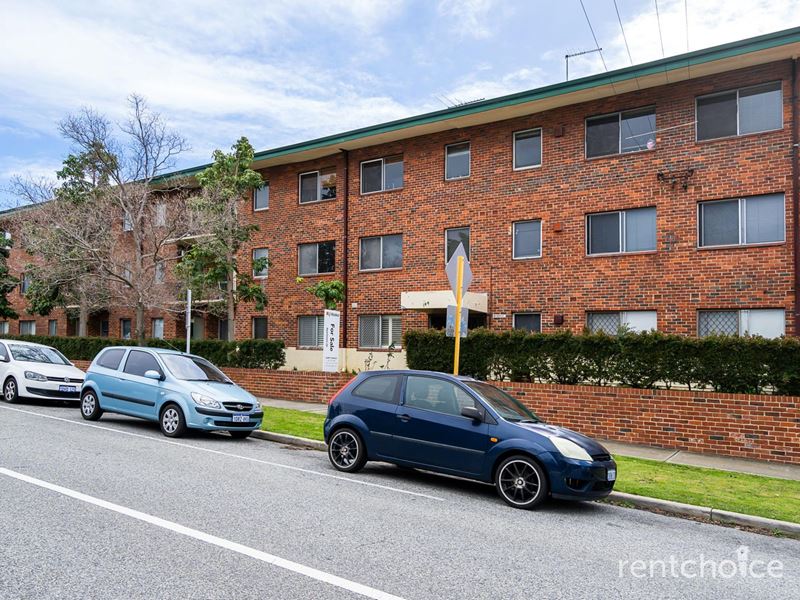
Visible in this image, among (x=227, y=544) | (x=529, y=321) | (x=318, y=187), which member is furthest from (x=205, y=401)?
(x=318, y=187)

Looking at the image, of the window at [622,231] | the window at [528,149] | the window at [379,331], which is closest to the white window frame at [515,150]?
the window at [528,149]

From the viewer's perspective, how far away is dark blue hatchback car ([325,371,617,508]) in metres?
7.67

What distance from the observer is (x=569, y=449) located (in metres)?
7.74

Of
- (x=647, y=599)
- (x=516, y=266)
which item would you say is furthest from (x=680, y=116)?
(x=647, y=599)

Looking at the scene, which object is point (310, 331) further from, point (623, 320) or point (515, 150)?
point (623, 320)

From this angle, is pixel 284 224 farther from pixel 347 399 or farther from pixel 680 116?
pixel 347 399

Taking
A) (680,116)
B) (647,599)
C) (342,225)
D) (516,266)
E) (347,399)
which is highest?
(680,116)

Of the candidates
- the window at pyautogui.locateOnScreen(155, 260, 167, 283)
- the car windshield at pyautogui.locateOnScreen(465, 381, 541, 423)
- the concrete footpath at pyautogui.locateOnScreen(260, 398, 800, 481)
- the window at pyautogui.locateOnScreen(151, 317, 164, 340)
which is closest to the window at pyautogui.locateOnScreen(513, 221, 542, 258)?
the concrete footpath at pyautogui.locateOnScreen(260, 398, 800, 481)

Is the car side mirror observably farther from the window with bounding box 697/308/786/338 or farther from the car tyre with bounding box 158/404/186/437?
the window with bounding box 697/308/786/338

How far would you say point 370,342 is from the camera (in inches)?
912

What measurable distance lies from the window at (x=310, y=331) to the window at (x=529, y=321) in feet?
24.7

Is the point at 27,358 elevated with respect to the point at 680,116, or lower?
lower

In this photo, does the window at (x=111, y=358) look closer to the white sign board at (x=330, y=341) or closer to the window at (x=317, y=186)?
the white sign board at (x=330, y=341)

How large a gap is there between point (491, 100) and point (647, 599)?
55.2 ft
